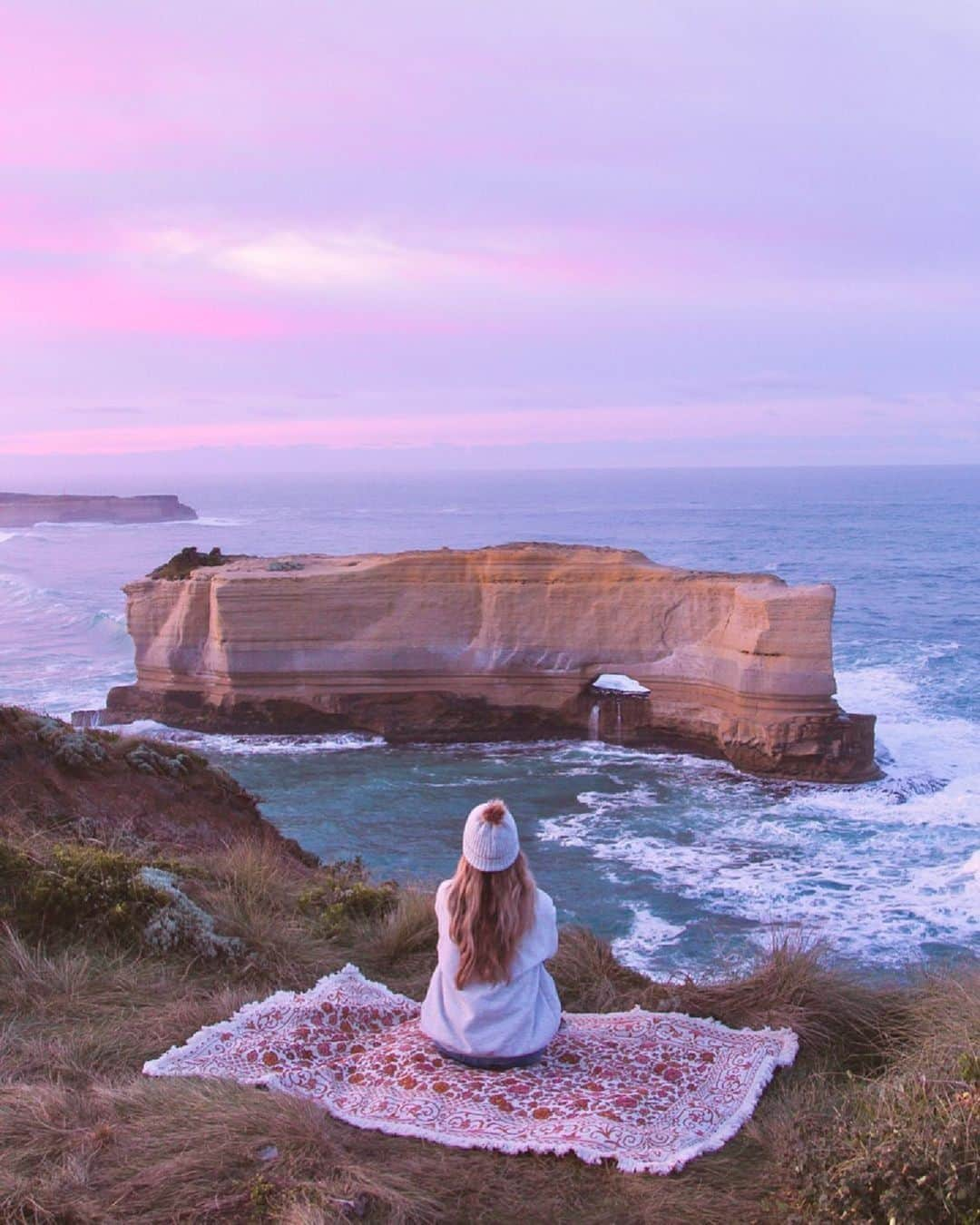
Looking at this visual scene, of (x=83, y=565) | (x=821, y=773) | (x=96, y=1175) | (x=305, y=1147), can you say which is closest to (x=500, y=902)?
(x=305, y=1147)

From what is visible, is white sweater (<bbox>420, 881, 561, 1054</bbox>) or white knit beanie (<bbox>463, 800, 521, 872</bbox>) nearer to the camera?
white knit beanie (<bbox>463, 800, 521, 872</bbox>)

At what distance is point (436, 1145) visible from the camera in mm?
4523

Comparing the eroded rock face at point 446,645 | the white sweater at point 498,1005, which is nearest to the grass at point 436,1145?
the white sweater at point 498,1005

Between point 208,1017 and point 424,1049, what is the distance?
4.14ft

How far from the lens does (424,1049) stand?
525 centimetres

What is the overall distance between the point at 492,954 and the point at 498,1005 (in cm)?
25

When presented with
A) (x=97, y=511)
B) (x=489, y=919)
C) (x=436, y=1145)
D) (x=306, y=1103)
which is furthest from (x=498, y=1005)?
(x=97, y=511)

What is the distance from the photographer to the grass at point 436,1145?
155 inches

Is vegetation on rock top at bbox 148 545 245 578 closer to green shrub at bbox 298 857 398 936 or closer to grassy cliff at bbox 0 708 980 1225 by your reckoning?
grassy cliff at bbox 0 708 980 1225

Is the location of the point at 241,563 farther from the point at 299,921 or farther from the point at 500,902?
the point at 500,902

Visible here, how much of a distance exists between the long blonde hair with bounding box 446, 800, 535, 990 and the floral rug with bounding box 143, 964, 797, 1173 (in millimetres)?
442

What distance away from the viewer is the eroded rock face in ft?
86.7

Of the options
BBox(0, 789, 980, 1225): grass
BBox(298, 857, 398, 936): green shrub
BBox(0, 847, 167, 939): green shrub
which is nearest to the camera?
BBox(0, 789, 980, 1225): grass

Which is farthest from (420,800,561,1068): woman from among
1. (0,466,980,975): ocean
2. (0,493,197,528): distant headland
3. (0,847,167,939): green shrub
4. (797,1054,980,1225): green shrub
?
(0,493,197,528): distant headland
